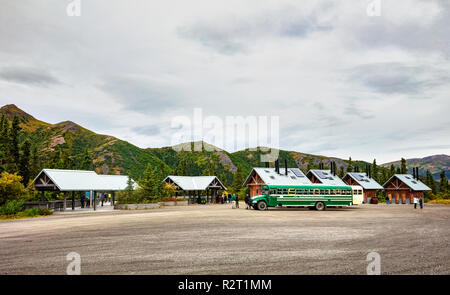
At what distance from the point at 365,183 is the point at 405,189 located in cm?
854

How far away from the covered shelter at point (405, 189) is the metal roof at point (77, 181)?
5517 centimetres

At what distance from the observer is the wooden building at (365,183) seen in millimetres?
65125

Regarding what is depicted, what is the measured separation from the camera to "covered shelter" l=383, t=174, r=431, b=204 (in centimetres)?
6486

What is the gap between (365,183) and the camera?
218ft

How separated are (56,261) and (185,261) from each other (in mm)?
3937

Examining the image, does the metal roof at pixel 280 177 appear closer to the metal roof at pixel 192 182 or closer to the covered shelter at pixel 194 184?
the covered shelter at pixel 194 184

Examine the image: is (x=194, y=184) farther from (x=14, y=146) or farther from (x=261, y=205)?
(x=14, y=146)

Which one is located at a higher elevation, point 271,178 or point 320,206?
point 271,178

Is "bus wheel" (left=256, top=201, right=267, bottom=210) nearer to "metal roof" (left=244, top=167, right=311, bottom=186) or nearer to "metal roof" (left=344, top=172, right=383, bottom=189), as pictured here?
"metal roof" (left=244, top=167, right=311, bottom=186)

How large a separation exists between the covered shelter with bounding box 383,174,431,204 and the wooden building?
3904 millimetres

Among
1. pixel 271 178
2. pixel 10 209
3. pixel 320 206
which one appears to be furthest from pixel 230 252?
pixel 271 178

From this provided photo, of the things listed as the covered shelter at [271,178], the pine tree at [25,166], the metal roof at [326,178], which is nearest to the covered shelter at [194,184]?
the covered shelter at [271,178]

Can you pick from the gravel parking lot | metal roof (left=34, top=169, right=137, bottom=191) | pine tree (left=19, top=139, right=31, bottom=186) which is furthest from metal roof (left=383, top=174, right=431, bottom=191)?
pine tree (left=19, top=139, right=31, bottom=186)
